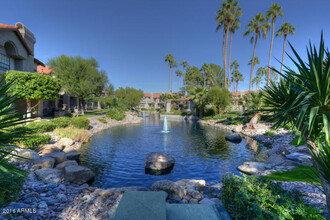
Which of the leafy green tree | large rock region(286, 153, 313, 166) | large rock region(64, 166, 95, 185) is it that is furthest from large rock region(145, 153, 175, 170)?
the leafy green tree

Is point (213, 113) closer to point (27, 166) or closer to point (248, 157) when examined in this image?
point (248, 157)

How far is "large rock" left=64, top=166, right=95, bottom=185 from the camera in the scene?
7442mm

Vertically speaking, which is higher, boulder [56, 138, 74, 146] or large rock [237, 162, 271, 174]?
boulder [56, 138, 74, 146]

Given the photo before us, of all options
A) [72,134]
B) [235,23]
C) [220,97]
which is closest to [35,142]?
[72,134]

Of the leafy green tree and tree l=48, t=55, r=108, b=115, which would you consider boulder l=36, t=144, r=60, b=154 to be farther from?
the leafy green tree

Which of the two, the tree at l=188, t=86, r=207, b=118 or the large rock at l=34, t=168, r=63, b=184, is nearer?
the large rock at l=34, t=168, r=63, b=184

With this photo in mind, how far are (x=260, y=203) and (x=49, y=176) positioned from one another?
8.16m

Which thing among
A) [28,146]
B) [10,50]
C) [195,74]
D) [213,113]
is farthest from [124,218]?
[195,74]

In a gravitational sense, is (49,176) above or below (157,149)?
above

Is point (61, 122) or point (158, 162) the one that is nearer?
point (158, 162)

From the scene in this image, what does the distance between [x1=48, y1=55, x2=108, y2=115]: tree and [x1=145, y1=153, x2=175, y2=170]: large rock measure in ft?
83.2

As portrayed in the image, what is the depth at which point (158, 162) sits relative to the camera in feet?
32.7

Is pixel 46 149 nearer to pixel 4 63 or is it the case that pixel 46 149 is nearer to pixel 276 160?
pixel 276 160

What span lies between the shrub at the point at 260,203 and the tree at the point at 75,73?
31400 mm
